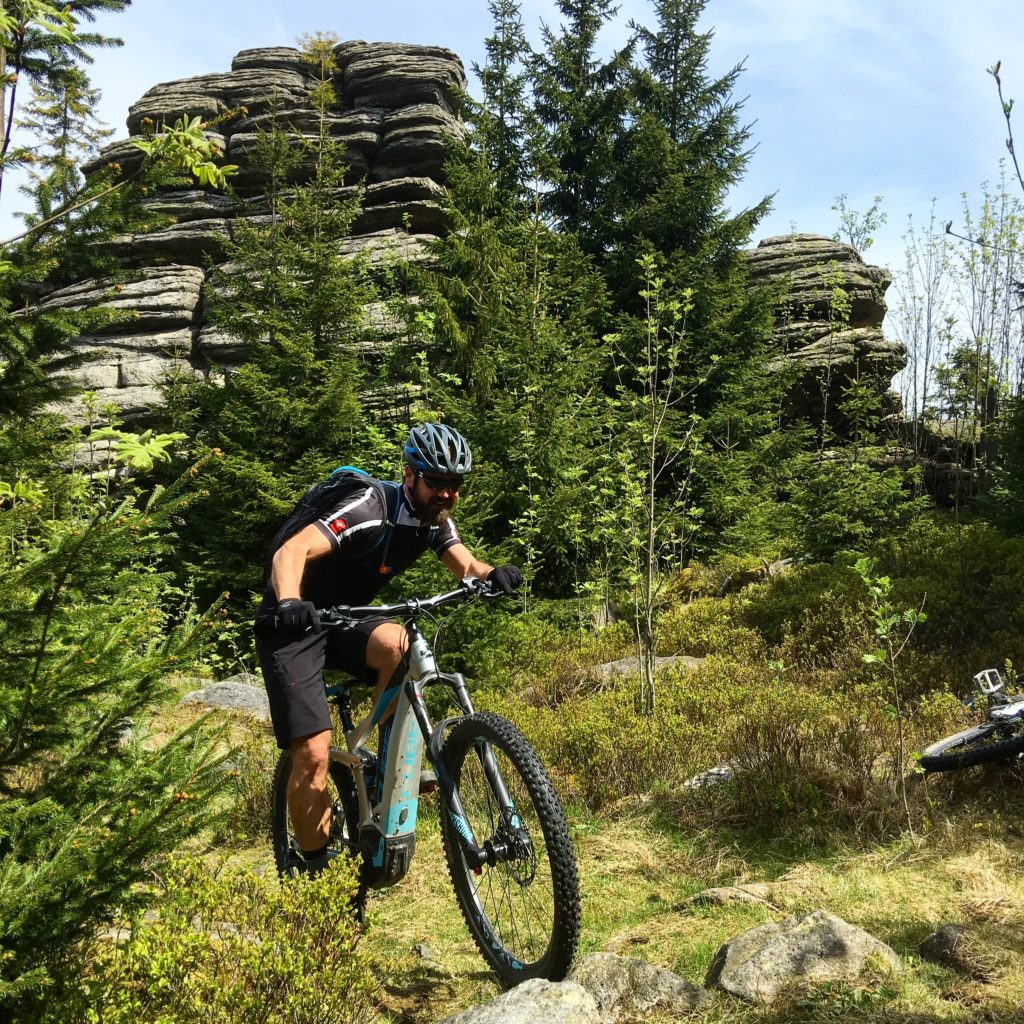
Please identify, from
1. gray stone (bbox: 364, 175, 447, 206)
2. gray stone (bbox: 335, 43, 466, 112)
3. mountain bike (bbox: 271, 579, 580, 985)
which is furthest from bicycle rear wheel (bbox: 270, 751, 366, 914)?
gray stone (bbox: 335, 43, 466, 112)

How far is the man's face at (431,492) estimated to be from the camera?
4.12m

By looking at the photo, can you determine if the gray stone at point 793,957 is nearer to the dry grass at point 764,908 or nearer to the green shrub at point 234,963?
the dry grass at point 764,908

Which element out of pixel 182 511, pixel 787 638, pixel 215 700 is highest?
pixel 182 511

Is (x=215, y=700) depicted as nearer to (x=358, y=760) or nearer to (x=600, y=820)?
(x=600, y=820)

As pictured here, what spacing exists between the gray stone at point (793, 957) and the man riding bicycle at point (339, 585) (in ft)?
5.75

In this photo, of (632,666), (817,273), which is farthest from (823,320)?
(632,666)

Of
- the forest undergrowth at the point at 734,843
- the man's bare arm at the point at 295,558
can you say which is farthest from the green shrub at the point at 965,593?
the man's bare arm at the point at 295,558

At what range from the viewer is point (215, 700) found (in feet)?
31.6

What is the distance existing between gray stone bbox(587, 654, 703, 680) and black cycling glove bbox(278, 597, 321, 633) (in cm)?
575

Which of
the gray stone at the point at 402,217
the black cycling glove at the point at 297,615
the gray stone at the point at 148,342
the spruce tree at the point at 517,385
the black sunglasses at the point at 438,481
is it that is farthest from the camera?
the gray stone at the point at 402,217

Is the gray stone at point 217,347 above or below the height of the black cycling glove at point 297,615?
above

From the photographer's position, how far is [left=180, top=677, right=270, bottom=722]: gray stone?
9500 mm

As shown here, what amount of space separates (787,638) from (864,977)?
20.1 ft

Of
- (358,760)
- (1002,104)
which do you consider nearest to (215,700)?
(358,760)
